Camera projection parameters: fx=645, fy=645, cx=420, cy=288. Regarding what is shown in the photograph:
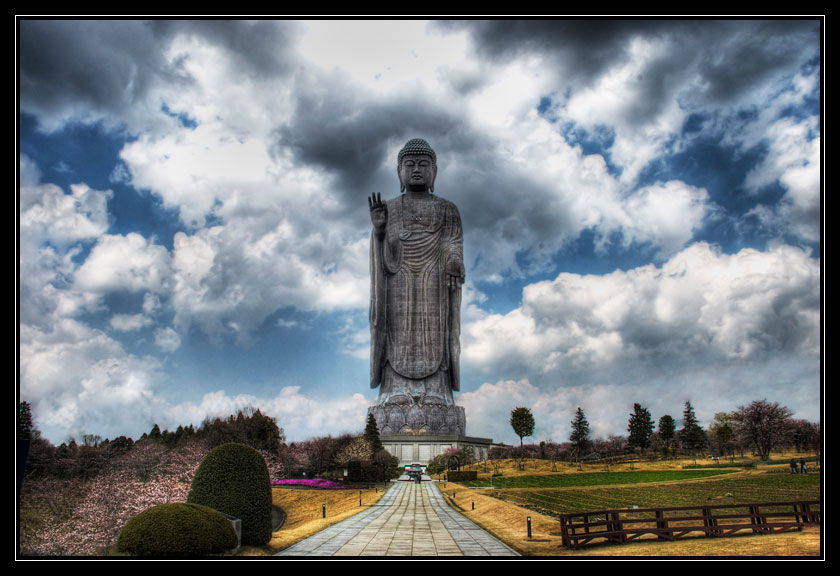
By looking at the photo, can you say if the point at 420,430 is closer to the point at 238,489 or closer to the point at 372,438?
the point at 372,438

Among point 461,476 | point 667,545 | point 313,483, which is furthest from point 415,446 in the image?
point 667,545

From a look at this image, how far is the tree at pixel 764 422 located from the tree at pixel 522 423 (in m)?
28.5

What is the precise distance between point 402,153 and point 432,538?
4137 cm

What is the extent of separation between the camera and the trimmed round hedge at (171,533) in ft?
36.8

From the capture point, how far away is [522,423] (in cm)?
6850

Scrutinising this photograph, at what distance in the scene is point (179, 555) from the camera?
11273 mm

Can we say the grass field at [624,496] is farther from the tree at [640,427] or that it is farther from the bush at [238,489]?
the tree at [640,427]

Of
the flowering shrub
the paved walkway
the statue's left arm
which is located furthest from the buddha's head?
the paved walkway

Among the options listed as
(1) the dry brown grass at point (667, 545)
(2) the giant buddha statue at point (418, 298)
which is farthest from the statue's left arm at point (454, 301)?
(1) the dry brown grass at point (667, 545)

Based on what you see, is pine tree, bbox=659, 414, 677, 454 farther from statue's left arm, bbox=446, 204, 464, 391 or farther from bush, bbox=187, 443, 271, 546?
bush, bbox=187, 443, 271, 546

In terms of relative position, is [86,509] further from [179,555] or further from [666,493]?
[666,493]

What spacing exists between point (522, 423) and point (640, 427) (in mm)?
13381
